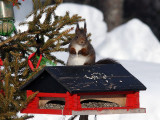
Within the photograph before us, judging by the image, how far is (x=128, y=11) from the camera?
708 inches

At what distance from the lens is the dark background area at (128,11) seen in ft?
54.3

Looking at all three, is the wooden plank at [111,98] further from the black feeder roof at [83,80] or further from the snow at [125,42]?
the snow at [125,42]

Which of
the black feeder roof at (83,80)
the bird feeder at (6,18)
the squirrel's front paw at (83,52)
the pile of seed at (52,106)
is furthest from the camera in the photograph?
the bird feeder at (6,18)

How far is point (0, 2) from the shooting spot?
420 cm

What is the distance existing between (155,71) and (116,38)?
5.21m

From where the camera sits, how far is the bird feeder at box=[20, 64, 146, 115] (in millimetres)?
3434

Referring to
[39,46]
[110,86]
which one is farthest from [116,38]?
[110,86]

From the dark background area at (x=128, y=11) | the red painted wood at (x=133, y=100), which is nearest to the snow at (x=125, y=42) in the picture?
the dark background area at (x=128, y=11)

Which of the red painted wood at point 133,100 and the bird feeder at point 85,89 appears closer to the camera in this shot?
the bird feeder at point 85,89

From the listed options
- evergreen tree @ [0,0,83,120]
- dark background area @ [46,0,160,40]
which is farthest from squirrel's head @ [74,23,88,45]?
dark background area @ [46,0,160,40]

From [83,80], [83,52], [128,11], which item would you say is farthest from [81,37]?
[128,11]

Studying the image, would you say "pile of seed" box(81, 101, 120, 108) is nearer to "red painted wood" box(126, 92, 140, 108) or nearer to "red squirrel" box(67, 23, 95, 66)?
"red painted wood" box(126, 92, 140, 108)

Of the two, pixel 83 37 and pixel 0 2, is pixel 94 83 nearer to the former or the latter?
pixel 83 37

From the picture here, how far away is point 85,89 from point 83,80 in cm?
14
